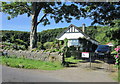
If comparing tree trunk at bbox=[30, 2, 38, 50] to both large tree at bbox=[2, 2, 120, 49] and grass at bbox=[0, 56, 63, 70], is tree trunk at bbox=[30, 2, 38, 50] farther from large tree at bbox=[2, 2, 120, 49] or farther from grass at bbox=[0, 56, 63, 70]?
grass at bbox=[0, 56, 63, 70]

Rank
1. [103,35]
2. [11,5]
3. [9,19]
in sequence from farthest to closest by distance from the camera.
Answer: [9,19]
[11,5]
[103,35]

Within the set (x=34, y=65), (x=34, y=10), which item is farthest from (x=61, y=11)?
(x=34, y=65)

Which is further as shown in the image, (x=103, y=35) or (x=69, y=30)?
(x=69, y=30)

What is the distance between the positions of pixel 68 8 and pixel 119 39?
697 cm

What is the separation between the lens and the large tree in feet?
38.7

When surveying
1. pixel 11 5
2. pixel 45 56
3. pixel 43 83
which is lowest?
pixel 43 83

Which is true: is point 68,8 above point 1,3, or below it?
below

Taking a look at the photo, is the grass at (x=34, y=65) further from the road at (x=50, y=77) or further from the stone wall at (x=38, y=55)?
the road at (x=50, y=77)

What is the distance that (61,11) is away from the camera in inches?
619

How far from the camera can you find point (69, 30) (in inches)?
1329

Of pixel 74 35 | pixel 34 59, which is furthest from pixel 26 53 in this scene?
pixel 74 35

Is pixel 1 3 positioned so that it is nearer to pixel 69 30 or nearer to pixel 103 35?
pixel 103 35

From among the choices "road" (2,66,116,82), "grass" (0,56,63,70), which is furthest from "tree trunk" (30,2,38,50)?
"road" (2,66,116,82)

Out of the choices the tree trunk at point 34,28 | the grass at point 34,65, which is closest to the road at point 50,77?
the grass at point 34,65
